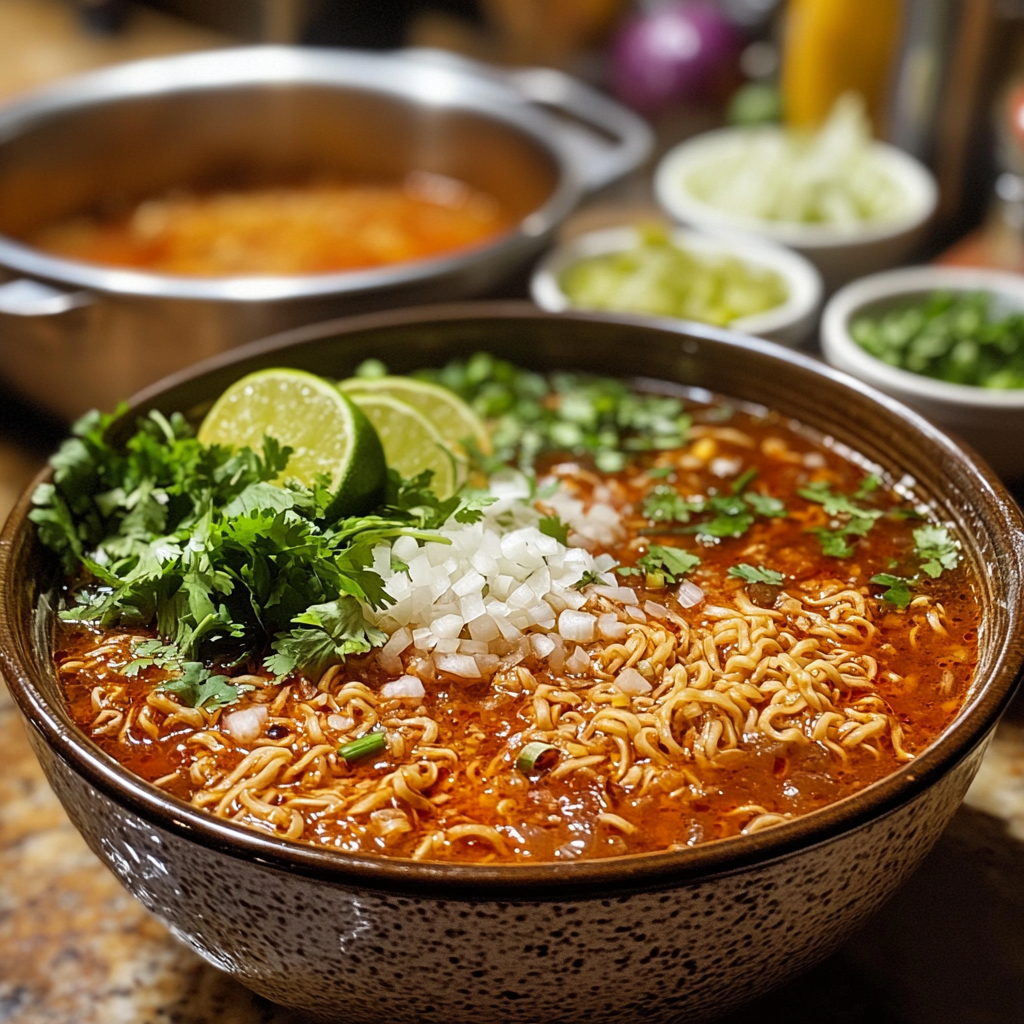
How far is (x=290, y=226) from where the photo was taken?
3396mm

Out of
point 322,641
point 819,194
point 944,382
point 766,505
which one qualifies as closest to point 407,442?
point 322,641

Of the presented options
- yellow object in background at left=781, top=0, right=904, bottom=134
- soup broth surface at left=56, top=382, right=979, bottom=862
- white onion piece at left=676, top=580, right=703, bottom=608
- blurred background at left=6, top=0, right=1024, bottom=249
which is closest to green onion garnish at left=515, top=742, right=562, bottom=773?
soup broth surface at left=56, top=382, right=979, bottom=862

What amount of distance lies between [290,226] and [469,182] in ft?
1.92

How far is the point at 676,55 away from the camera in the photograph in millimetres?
4074

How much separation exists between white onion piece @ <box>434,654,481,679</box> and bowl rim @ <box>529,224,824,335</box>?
1311 millimetres

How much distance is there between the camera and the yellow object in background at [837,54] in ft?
11.5

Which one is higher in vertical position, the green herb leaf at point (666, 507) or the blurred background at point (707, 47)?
the blurred background at point (707, 47)

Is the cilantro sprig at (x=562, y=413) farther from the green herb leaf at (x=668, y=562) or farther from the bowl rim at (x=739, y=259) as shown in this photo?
the bowl rim at (x=739, y=259)

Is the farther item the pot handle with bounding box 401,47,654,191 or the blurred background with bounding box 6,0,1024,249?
the blurred background with bounding box 6,0,1024,249

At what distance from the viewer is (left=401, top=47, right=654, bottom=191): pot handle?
3055 mm

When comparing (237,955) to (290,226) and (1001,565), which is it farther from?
(290,226)

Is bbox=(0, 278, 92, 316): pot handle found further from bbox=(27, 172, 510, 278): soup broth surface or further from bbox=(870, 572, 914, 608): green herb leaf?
bbox=(870, 572, 914, 608): green herb leaf

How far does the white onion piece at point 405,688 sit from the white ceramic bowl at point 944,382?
1.15m

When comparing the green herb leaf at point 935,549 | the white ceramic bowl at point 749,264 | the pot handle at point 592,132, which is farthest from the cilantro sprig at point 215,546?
the pot handle at point 592,132
